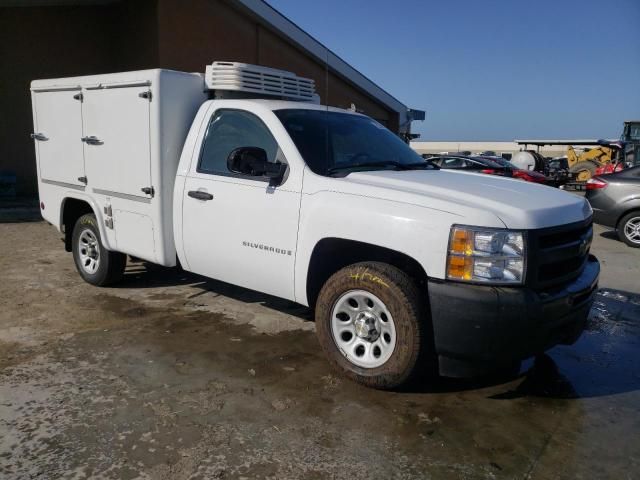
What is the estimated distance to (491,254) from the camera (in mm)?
3096

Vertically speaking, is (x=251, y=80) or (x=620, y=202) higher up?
(x=251, y=80)

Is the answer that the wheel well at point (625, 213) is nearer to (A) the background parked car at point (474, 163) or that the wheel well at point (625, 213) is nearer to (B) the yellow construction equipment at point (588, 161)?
(A) the background parked car at point (474, 163)

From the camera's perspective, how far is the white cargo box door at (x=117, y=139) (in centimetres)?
482

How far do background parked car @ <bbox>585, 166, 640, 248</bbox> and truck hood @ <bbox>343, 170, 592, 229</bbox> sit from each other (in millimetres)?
6445

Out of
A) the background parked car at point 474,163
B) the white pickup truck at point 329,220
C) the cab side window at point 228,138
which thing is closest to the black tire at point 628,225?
the background parked car at point 474,163

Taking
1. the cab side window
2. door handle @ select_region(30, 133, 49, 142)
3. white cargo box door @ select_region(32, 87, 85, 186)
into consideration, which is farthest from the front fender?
door handle @ select_region(30, 133, 49, 142)

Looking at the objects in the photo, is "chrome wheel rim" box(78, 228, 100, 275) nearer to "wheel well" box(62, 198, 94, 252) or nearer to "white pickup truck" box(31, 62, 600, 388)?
"white pickup truck" box(31, 62, 600, 388)

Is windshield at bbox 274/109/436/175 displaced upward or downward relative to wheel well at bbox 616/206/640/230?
upward

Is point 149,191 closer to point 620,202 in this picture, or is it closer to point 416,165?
point 416,165

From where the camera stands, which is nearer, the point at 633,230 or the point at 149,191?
the point at 149,191

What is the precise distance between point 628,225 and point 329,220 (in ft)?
26.0

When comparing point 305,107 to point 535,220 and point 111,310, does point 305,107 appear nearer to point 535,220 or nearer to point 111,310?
point 535,220

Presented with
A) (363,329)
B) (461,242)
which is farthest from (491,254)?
(363,329)

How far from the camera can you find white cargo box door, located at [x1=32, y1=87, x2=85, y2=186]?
564 centimetres
